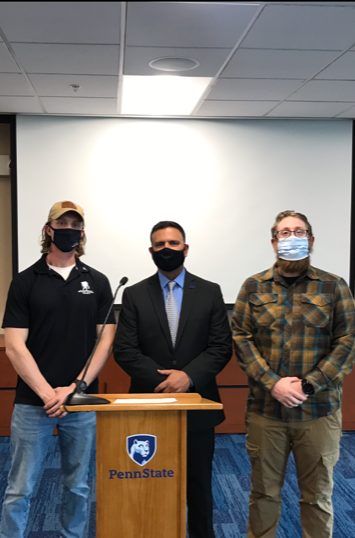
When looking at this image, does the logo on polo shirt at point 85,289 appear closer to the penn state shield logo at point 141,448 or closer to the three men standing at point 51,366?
the three men standing at point 51,366

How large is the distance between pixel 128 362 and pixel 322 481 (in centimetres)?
99

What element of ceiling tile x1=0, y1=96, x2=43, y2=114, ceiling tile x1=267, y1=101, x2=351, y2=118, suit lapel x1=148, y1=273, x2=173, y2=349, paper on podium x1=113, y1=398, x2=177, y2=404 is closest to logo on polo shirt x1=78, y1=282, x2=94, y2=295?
suit lapel x1=148, y1=273, x2=173, y2=349

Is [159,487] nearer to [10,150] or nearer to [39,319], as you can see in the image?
[39,319]

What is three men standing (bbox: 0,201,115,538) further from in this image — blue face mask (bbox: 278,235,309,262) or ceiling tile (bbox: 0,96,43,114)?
ceiling tile (bbox: 0,96,43,114)

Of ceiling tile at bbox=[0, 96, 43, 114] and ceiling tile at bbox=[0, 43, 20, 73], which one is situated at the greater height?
ceiling tile at bbox=[0, 43, 20, 73]

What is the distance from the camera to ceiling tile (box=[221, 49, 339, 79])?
2961 millimetres

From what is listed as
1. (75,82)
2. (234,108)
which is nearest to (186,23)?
(75,82)

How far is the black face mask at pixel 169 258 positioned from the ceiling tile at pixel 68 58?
1430mm

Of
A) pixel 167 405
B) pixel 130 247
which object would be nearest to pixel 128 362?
pixel 167 405

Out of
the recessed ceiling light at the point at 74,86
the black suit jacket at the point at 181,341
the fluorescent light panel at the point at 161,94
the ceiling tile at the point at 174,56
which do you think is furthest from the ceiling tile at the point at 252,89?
the black suit jacket at the point at 181,341

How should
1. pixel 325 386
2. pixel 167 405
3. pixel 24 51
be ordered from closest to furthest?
1. pixel 167 405
2. pixel 325 386
3. pixel 24 51

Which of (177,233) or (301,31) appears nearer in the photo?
(177,233)

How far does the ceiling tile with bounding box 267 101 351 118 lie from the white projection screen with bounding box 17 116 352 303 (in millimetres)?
167

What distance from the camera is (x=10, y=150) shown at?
4.43 metres
